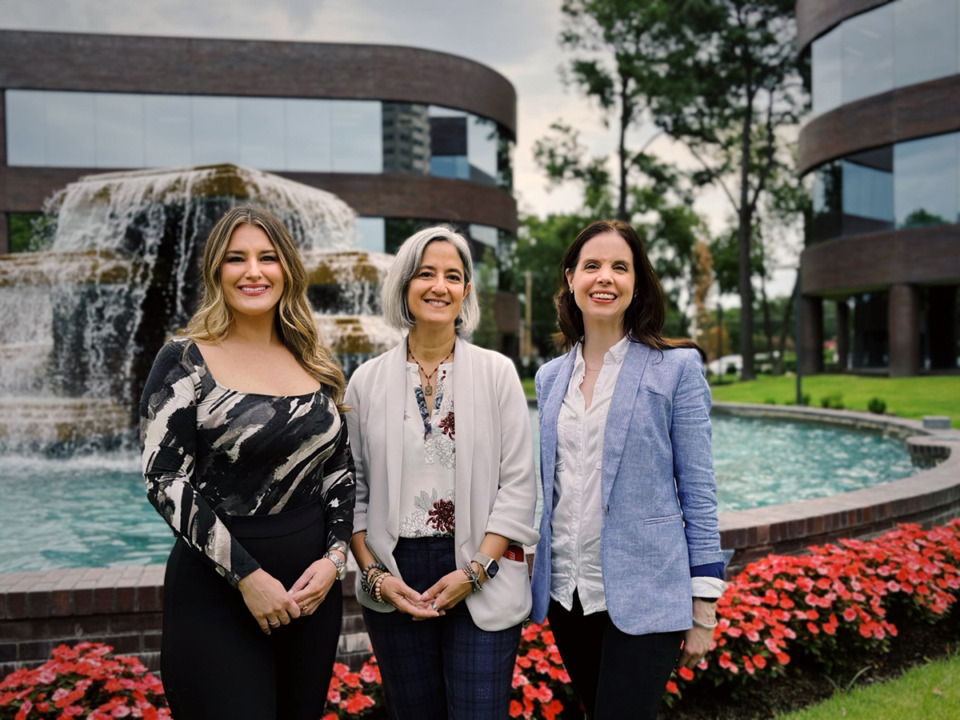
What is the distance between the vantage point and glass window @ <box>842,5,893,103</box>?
82.2 feet

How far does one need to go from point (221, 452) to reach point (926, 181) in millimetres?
27491

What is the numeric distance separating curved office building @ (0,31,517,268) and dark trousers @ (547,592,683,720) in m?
27.8

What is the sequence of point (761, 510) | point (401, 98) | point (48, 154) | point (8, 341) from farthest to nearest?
1. point (401, 98)
2. point (48, 154)
3. point (8, 341)
4. point (761, 510)

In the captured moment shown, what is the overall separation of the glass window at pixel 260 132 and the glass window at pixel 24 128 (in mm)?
6970

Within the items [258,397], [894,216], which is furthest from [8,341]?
[894,216]

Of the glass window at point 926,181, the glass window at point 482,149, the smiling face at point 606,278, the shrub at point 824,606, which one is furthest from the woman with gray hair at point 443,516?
the glass window at point 482,149

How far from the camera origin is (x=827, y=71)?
27031mm

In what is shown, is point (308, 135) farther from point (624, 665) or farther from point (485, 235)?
point (624, 665)

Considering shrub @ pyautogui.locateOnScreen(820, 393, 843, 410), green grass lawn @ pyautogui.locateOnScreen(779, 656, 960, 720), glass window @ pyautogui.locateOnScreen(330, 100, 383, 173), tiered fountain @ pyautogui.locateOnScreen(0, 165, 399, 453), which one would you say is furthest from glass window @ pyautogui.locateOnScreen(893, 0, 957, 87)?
green grass lawn @ pyautogui.locateOnScreen(779, 656, 960, 720)

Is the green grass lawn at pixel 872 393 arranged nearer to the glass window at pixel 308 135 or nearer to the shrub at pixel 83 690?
the shrub at pixel 83 690

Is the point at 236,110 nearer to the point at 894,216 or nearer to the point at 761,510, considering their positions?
the point at 894,216

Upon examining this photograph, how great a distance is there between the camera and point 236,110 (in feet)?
93.1

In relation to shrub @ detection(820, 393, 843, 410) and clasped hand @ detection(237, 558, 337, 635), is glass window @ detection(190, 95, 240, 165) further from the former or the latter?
clasped hand @ detection(237, 558, 337, 635)

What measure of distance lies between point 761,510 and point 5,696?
446cm
